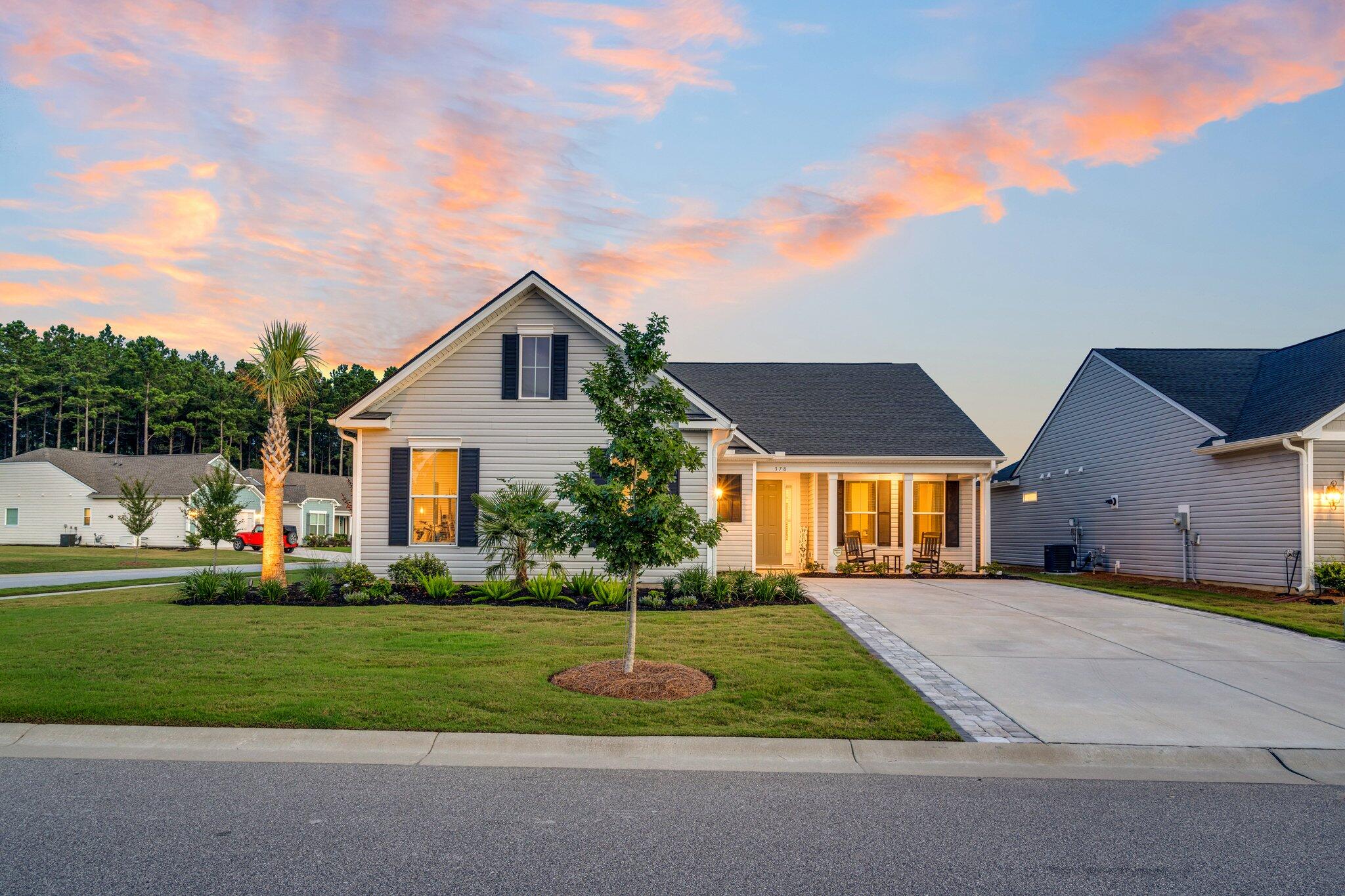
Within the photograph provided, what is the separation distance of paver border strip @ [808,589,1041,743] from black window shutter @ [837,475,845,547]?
9.51m

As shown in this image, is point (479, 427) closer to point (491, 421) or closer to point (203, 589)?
point (491, 421)

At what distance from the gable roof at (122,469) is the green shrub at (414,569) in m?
35.0

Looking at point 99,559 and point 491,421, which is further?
point 99,559

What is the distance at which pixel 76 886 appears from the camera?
381 cm

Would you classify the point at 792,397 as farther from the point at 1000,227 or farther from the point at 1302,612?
the point at 1302,612

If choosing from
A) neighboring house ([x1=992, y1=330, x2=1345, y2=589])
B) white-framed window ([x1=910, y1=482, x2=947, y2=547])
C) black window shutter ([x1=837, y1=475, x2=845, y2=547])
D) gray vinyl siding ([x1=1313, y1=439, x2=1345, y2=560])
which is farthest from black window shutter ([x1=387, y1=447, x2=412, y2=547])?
gray vinyl siding ([x1=1313, y1=439, x2=1345, y2=560])

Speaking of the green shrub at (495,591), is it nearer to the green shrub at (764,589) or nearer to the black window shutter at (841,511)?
the green shrub at (764,589)

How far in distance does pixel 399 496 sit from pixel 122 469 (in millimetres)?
43228

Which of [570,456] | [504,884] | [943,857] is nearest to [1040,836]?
[943,857]

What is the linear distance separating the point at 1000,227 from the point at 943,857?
1823cm

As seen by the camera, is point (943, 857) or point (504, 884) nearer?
point (504, 884)

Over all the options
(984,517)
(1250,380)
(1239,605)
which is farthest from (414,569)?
(1250,380)

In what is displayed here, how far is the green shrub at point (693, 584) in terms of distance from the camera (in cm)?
1488

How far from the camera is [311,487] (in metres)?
57.2
